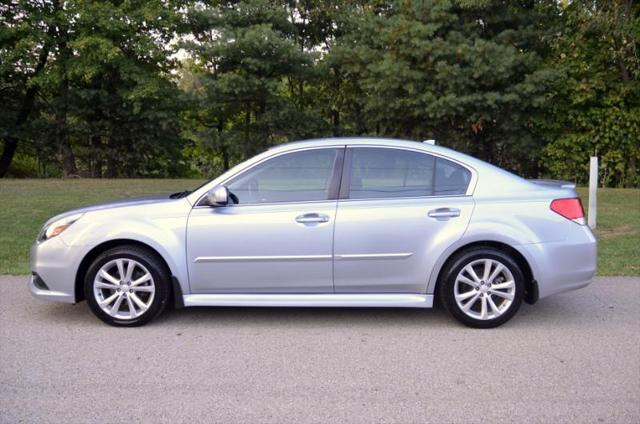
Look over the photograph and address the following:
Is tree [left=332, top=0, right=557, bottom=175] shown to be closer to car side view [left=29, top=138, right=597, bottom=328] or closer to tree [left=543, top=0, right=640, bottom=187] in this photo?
tree [left=543, top=0, right=640, bottom=187]

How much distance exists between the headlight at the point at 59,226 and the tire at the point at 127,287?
0.41m

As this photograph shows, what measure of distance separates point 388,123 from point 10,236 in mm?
15918

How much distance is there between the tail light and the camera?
5.25 meters

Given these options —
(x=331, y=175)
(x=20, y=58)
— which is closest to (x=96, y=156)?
(x=20, y=58)

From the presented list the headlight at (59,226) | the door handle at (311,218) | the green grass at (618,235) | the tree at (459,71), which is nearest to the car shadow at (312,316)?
the headlight at (59,226)

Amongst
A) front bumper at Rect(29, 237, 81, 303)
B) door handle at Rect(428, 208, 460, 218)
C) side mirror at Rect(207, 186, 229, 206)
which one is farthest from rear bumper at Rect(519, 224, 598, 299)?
front bumper at Rect(29, 237, 81, 303)

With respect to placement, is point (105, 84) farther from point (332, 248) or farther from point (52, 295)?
point (332, 248)

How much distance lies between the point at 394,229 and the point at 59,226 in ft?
9.33

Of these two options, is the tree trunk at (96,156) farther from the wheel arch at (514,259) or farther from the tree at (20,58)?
the wheel arch at (514,259)

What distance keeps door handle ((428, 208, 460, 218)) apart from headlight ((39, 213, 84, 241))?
9.82 feet

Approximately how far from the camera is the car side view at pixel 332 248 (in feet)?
16.9

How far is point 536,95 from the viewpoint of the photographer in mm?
20703

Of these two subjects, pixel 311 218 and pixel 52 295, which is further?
pixel 52 295

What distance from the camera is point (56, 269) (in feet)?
17.2
